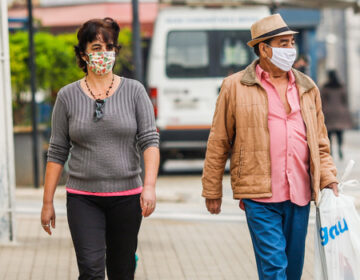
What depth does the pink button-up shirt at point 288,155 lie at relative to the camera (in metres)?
4.50

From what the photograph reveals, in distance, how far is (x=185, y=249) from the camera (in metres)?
7.45

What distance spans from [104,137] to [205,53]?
9.56 metres

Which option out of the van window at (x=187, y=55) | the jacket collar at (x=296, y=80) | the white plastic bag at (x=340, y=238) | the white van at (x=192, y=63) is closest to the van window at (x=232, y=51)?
the white van at (x=192, y=63)

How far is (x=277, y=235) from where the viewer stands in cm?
450

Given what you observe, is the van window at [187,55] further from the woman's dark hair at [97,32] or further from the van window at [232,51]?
the woman's dark hair at [97,32]

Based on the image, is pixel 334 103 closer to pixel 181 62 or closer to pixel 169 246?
pixel 181 62

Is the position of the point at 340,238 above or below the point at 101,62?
below

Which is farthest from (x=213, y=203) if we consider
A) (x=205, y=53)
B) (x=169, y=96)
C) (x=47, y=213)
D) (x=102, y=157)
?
(x=205, y=53)

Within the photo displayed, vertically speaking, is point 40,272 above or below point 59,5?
below

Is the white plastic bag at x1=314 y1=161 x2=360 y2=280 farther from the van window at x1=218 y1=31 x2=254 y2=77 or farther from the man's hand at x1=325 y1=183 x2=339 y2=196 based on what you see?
the van window at x1=218 y1=31 x2=254 y2=77

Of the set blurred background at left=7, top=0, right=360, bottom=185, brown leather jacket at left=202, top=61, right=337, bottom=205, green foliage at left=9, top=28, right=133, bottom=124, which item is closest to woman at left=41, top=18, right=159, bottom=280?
brown leather jacket at left=202, top=61, right=337, bottom=205

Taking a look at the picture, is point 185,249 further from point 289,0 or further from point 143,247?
point 289,0

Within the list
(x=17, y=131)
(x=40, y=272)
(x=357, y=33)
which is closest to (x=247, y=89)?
(x=40, y=272)

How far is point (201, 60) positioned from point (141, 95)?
931cm
